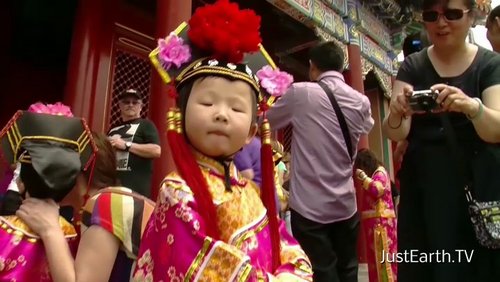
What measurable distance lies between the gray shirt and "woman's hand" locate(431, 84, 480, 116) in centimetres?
91

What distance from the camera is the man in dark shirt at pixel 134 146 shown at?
323 centimetres

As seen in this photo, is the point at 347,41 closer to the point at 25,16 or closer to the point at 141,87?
the point at 141,87

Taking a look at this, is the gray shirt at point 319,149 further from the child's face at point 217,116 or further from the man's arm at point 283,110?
the child's face at point 217,116

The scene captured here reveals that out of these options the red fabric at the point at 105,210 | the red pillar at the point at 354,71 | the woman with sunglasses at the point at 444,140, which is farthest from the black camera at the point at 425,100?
the red pillar at the point at 354,71

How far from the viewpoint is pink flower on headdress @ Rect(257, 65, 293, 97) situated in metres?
1.46

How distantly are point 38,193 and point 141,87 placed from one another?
12.3 feet

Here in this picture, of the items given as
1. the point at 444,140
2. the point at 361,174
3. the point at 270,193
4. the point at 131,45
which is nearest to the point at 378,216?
the point at 361,174

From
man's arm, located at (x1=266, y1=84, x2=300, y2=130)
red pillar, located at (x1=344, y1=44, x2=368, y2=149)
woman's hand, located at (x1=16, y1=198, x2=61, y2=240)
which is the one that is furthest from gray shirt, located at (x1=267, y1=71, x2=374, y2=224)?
red pillar, located at (x1=344, y1=44, x2=368, y2=149)

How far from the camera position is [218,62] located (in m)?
1.37

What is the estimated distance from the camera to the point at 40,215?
1.32m

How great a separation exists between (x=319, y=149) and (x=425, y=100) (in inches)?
34.9

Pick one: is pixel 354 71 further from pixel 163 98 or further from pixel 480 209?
pixel 480 209

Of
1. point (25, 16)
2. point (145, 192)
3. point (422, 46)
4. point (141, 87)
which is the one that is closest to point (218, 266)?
point (422, 46)

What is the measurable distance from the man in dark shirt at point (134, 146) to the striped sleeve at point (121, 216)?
5.83 ft
